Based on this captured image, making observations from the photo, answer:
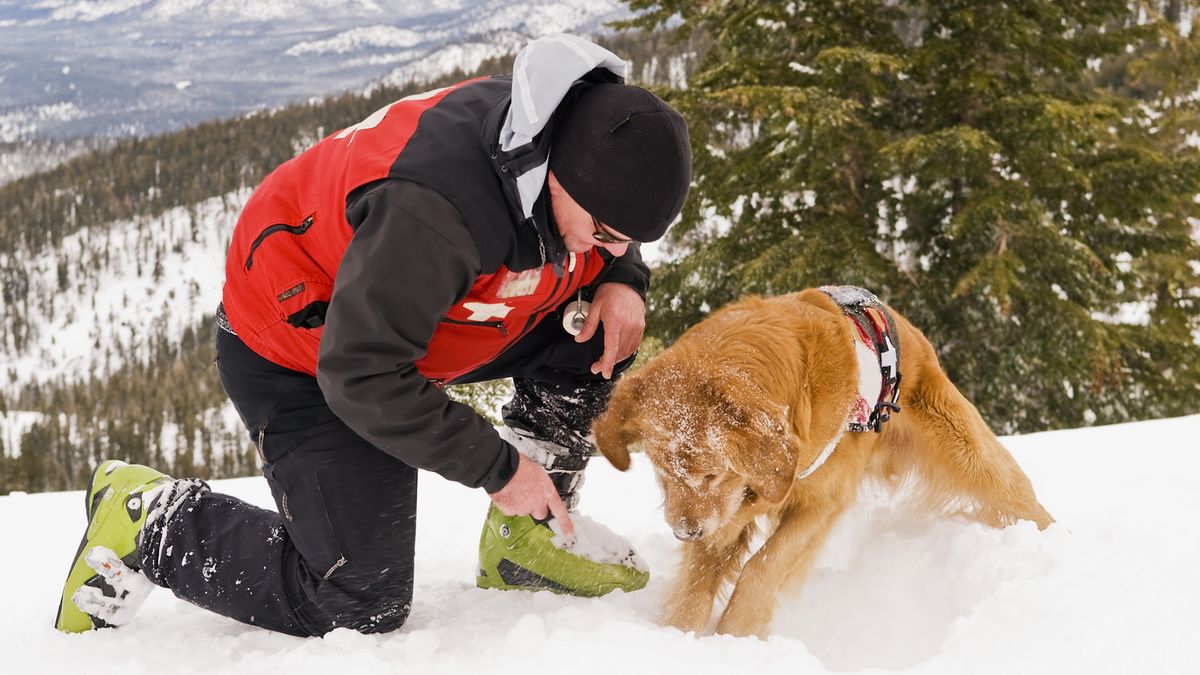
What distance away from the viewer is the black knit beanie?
2.12 meters

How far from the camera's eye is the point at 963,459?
3279mm

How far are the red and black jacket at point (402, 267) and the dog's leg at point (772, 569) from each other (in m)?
1.10

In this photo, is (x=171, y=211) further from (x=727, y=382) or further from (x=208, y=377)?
(x=727, y=382)

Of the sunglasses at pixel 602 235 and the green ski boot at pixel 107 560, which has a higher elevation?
the sunglasses at pixel 602 235

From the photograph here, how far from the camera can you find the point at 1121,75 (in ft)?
190

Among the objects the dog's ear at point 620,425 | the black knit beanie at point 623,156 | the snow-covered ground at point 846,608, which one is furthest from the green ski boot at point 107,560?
the black knit beanie at point 623,156

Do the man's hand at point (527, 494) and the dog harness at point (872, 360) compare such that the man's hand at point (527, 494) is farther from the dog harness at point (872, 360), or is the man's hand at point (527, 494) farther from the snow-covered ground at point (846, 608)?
the dog harness at point (872, 360)

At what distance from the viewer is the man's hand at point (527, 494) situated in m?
2.46

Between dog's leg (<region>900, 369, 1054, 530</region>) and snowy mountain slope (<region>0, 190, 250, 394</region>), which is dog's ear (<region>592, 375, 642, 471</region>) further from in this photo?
snowy mountain slope (<region>0, 190, 250, 394</region>)

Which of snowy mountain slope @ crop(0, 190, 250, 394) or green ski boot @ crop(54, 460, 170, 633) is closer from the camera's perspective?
green ski boot @ crop(54, 460, 170, 633)

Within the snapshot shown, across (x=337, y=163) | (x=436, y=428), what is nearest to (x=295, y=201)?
(x=337, y=163)

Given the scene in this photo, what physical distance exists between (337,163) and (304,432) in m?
0.93

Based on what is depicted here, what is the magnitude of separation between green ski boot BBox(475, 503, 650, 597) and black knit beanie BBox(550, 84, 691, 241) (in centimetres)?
135

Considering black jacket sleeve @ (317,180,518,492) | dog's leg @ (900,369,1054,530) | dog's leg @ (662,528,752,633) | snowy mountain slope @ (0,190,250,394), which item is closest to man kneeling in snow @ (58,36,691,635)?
black jacket sleeve @ (317,180,518,492)
